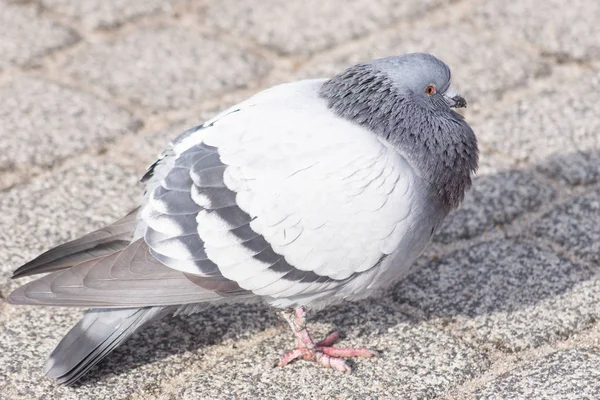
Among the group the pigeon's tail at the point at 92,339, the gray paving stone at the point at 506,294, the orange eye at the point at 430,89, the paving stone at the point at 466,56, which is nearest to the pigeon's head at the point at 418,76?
the orange eye at the point at 430,89

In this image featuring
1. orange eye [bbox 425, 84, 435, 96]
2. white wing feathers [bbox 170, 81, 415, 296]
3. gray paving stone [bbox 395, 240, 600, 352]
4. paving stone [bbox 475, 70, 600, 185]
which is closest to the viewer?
white wing feathers [bbox 170, 81, 415, 296]

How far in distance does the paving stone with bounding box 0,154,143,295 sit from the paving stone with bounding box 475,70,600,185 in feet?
6.29

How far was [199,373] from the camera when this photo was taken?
11.0 ft

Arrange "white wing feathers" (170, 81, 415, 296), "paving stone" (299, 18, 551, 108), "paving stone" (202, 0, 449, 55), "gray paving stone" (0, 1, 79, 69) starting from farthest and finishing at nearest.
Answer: "paving stone" (202, 0, 449, 55) < "gray paving stone" (0, 1, 79, 69) < "paving stone" (299, 18, 551, 108) < "white wing feathers" (170, 81, 415, 296)

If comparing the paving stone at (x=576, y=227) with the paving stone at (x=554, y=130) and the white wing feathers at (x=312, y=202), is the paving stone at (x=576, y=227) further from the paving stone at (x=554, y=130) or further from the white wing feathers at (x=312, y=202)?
the white wing feathers at (x=312, y=202)

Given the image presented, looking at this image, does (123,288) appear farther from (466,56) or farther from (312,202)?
(466,56)

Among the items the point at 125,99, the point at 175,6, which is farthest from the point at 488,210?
the point at 175,6

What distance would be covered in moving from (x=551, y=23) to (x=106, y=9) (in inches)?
111

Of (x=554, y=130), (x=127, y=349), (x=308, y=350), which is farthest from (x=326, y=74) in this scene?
(x=127, y=349)

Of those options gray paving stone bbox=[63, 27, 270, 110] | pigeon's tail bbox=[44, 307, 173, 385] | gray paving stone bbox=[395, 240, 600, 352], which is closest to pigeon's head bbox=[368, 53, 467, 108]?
gray paving stone bbox=[395, 240, 600, 352]

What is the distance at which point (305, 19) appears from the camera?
5.68m

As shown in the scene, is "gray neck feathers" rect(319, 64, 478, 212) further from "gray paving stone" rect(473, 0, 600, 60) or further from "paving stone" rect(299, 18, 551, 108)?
"gray paving stone" rect(473, 0, 600, 60)

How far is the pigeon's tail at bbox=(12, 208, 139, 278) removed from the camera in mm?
3305

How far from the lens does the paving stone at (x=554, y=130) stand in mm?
4461
